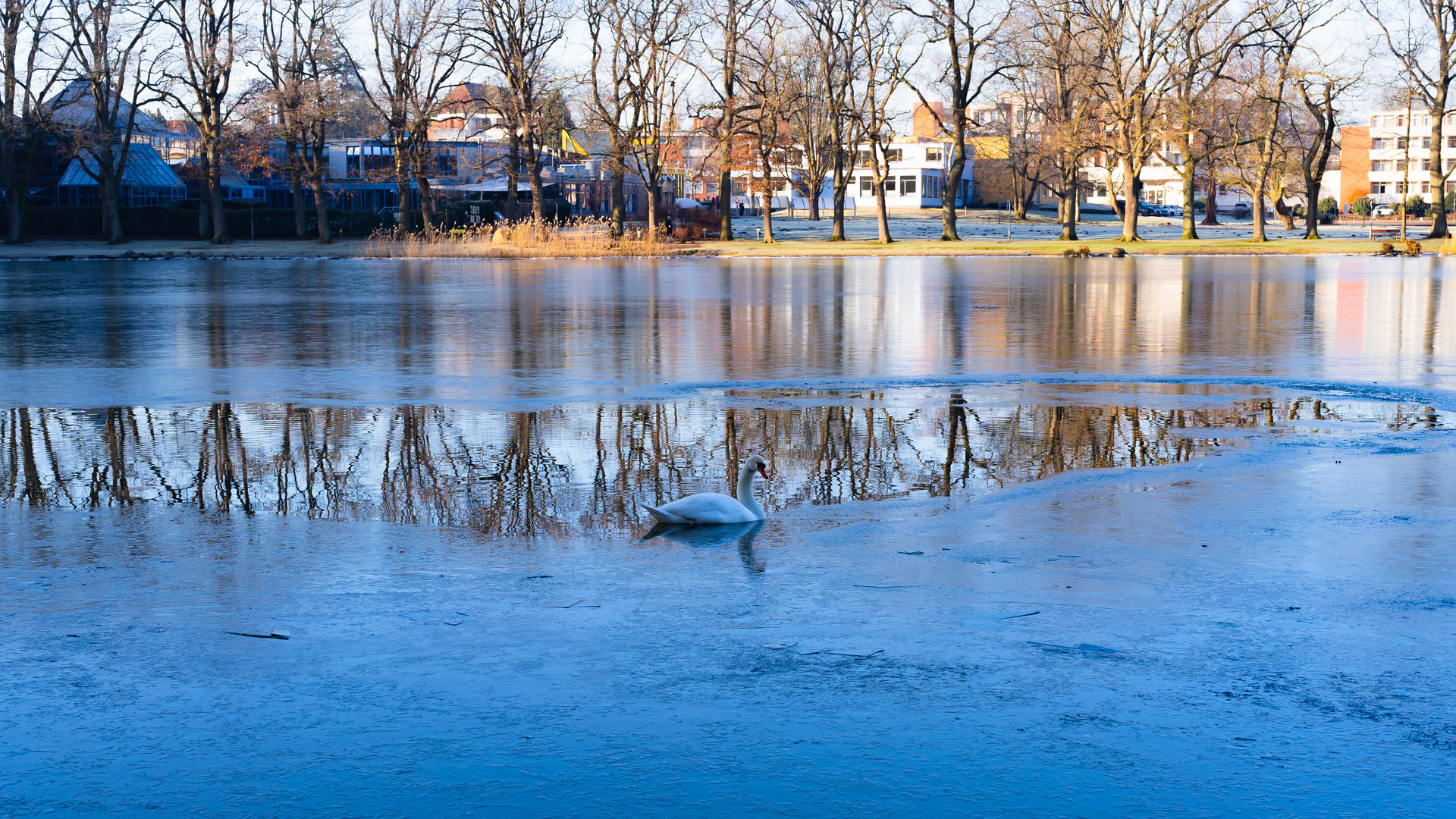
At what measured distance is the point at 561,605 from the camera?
6281mm

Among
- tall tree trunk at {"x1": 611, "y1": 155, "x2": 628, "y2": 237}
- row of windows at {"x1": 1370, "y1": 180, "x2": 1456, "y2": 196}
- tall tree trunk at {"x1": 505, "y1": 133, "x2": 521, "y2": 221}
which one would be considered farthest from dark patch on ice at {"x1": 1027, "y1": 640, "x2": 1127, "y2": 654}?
row of windows at {"x1": 1370, "y1": 180, "x2": 1456, "y2": 196}

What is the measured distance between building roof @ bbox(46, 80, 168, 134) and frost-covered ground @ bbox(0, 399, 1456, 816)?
59.8 m

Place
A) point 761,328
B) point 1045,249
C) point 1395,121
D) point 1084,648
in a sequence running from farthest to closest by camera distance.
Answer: point 1395,121 → point 1045,249 → point 761,328 → point 1084,648

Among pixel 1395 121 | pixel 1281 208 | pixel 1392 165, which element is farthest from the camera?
pixel 1395 121

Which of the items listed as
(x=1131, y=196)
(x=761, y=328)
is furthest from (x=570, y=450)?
(x=1131, y=196)

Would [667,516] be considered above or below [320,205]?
below

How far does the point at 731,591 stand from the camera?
6578 mm

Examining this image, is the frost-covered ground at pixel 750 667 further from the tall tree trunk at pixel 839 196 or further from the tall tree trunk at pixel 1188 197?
the tall tree trunk at pixel 1188 197

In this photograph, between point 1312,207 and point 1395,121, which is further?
point 1395,121

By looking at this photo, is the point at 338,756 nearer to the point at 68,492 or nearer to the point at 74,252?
the point at 68,492

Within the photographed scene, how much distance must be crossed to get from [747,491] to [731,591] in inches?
56.4

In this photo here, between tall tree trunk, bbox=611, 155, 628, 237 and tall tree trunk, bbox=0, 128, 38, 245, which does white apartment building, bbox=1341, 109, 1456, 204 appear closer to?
tall tree trunk, bbox=611, 155, 628, 237

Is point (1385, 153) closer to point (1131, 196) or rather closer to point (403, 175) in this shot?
point (1131, 196)

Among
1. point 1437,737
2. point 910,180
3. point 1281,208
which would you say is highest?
point 910,180
